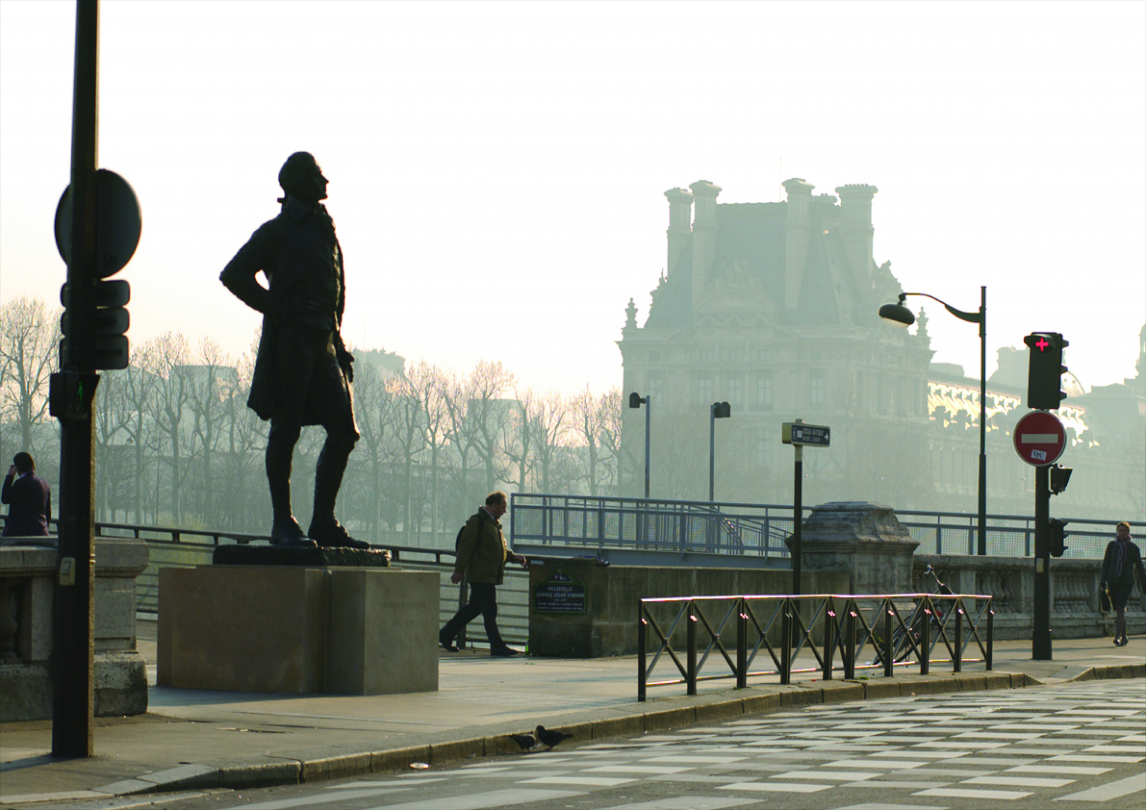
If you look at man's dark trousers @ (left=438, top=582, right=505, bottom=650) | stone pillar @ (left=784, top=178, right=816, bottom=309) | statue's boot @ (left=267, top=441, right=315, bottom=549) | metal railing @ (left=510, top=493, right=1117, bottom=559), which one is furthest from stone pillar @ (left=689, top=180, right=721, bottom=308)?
statue's boot @ (left=267, top=441, right=315, bottom=549)

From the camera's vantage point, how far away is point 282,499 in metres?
13.1

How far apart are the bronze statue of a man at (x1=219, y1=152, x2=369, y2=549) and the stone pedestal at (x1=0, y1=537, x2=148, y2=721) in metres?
2.02

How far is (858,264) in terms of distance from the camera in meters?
155

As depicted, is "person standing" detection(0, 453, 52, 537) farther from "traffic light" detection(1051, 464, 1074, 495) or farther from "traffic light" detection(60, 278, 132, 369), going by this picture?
"traffic light" detection(1051, 464, 1074, 495)

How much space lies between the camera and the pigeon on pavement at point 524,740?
10859 mm

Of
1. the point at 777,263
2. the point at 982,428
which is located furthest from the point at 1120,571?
the point at 777,263

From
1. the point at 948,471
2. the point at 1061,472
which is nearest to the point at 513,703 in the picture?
the point at 1061,472

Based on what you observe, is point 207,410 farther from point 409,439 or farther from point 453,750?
point 453,750

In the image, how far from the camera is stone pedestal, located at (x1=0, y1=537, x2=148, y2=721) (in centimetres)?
1041

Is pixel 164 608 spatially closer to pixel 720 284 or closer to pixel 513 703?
pixel 513 703

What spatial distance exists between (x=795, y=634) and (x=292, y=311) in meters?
5.50

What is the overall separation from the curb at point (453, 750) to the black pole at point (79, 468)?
2.20 ft

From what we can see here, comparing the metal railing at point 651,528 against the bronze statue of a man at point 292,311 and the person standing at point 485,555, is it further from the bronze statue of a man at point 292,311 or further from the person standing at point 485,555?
the bronze statue of a man at point 292,311

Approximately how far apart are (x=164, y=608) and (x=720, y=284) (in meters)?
141
